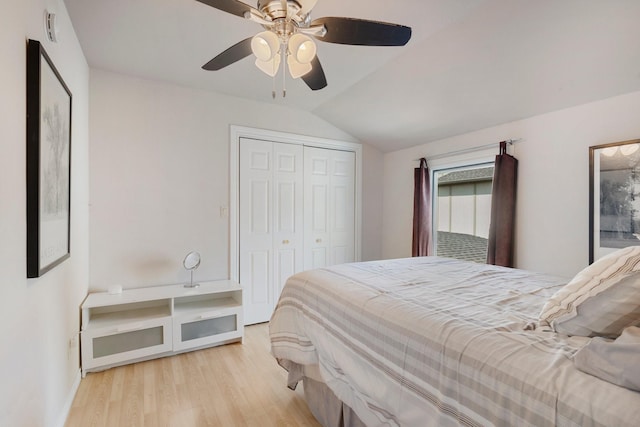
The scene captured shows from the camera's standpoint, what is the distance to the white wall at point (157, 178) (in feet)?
8.40

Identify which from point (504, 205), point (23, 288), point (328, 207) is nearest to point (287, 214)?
point (328, 207)

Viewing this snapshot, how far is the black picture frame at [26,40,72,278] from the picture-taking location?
1208 millimetres

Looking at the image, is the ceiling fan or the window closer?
the ceiling fan

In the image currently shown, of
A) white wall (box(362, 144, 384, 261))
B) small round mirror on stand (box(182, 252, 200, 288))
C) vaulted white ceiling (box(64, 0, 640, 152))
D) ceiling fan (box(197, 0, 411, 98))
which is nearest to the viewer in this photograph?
ceiling fan (box(197, 0, 411, 98))

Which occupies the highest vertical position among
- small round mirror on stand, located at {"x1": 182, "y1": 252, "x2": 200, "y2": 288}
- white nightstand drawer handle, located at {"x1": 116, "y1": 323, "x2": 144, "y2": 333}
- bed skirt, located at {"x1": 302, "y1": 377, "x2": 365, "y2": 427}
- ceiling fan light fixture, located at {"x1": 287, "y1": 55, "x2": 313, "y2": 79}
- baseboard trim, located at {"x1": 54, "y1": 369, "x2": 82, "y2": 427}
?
ceiling fan light fixture, located at {"x1": 287, "y1": 55, "x2": 313, "y2": 79}

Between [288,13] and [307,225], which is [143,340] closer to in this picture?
[307,225]

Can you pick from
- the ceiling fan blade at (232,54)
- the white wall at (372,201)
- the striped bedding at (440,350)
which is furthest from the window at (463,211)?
the ceiling fan blade at (232,54)

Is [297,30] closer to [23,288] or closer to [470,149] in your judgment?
[23,288]

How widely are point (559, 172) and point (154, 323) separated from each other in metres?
3.52

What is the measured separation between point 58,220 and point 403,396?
185cm

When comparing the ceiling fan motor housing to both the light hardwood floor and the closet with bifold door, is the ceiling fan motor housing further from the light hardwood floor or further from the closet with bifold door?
the light hardwood floor

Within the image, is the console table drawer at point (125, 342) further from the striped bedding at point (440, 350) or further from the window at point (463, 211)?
the window at point (463, 211)

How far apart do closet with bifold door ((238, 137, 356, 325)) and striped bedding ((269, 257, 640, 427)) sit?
1381 mm

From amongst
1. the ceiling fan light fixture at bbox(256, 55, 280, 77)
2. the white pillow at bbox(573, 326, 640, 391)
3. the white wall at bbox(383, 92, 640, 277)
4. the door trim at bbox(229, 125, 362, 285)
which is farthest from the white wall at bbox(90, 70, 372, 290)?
the white pillow at bbox(573, 326, 640, 391)
